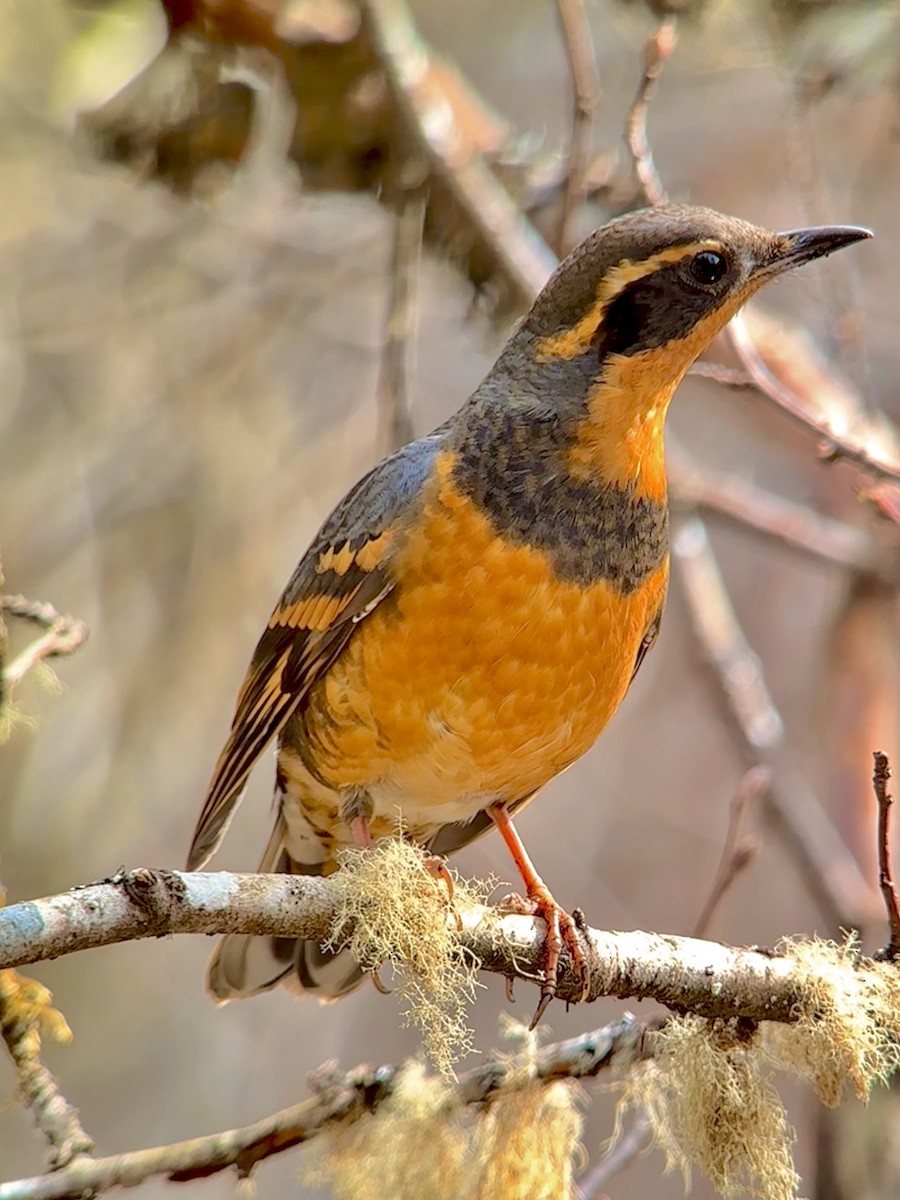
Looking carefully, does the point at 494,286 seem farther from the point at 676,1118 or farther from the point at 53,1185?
the point at 53,1185

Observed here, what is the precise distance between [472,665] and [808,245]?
4.31 ft

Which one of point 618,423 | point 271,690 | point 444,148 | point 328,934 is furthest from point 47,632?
point 444,148

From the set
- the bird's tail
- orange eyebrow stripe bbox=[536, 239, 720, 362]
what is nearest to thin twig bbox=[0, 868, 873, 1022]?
the bird's tail

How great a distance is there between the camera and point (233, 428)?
638 centimetres

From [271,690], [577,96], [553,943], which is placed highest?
[577,96]

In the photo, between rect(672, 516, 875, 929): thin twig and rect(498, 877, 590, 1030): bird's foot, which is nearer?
rect(498, 877, 590, 1030): bird's foot

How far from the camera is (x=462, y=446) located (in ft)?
12.5

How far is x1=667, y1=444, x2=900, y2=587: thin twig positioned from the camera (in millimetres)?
5434

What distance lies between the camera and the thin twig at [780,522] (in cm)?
543

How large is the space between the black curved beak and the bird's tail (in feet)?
6.93

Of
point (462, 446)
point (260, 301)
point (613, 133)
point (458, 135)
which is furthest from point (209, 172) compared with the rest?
point (613, 133)

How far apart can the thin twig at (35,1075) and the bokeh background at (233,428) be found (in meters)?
2.25

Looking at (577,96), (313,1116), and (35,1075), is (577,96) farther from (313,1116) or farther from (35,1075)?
(35,1075)

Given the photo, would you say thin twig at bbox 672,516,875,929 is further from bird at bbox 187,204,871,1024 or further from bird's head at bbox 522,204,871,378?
bird's head at bbox 522,204,871,378
